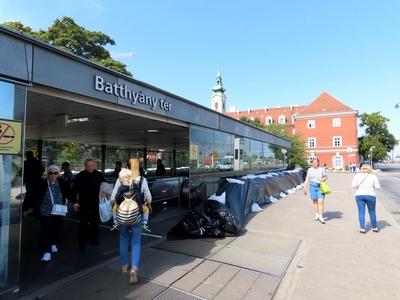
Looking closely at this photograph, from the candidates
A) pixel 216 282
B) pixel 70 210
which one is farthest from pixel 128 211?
pixel 70 210

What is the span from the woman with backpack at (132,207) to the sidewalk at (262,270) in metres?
0.35

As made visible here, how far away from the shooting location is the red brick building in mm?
56906

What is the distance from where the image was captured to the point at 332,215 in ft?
30.2

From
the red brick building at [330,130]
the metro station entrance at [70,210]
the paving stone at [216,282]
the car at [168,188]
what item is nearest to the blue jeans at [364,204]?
the paving stone at [216,282]

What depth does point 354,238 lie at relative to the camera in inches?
257

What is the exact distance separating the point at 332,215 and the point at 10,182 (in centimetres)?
850

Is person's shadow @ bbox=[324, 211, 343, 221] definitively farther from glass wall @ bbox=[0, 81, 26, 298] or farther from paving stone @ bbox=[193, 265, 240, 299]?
glass wall @ bbox=[0, 81, 26, 298]

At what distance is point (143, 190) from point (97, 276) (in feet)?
4.52

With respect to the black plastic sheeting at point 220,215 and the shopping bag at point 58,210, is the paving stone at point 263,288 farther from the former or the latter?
the shopping bag at point 58,210

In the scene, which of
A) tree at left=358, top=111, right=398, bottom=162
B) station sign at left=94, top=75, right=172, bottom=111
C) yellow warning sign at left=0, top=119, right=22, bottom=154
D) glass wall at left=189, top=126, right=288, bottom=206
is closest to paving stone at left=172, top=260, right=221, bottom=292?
yellow warning sign at left=0, top=119, right=22, bottom=154

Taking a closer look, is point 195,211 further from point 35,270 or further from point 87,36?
point 87,36

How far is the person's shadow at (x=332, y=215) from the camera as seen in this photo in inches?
350

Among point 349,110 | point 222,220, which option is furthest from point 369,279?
point 349,110

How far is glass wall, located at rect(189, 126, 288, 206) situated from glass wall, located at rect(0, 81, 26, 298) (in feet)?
16.4
